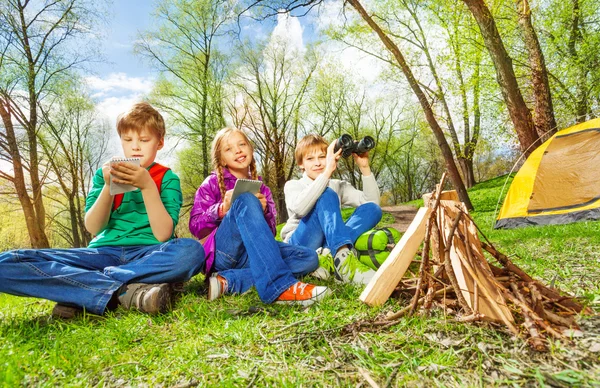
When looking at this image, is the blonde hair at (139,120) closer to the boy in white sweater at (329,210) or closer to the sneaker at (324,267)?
the boy in white sweater at (329,210)

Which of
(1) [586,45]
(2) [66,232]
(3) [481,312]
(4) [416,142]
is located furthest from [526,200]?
(2) [66,232]

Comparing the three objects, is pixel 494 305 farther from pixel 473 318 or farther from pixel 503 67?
pixel 503 67

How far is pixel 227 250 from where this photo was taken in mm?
2129

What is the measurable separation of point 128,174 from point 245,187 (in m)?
0.63

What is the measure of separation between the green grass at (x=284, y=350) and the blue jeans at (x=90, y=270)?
140 mm

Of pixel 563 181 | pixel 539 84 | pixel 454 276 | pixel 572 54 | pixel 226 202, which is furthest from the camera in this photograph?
pixel 572 54

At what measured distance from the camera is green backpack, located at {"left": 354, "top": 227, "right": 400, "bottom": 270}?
2.12 m

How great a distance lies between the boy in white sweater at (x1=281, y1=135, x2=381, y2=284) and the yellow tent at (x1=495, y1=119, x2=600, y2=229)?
→ 3276mm

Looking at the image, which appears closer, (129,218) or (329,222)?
(129,218)

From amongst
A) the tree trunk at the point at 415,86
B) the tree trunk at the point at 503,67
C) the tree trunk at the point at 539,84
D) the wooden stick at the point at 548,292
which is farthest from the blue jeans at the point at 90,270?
the tree trunk at the point at 415,86

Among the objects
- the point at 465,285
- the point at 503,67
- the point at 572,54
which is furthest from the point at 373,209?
the point at 572,54

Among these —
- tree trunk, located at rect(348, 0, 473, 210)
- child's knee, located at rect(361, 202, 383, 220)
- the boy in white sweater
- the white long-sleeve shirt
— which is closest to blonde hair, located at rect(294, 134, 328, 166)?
the boy in white sweater

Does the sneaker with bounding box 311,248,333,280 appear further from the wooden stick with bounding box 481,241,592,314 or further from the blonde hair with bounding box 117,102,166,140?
the blonde hair with bounding box 117,102,166,140

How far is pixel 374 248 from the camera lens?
2150 mm
